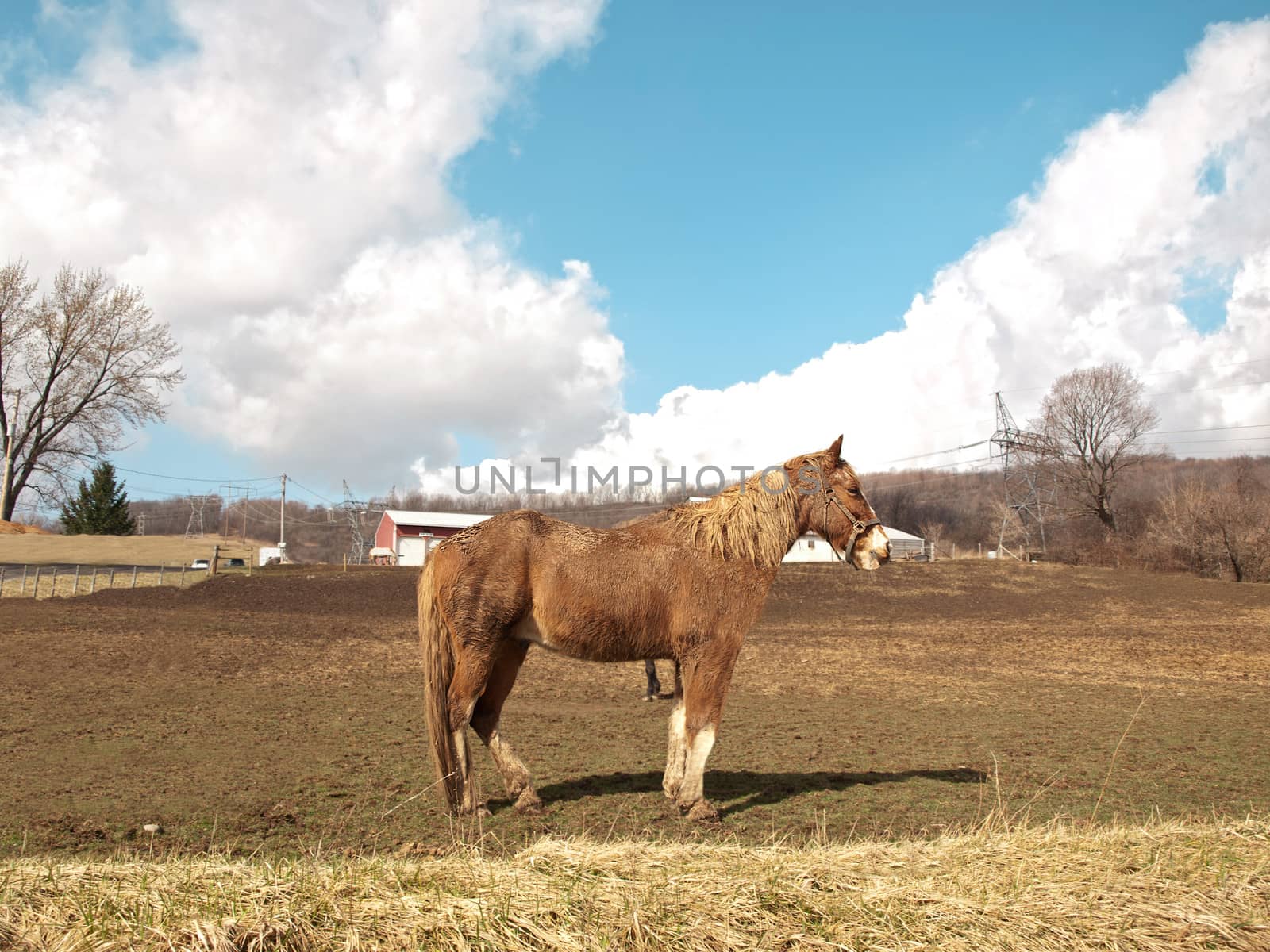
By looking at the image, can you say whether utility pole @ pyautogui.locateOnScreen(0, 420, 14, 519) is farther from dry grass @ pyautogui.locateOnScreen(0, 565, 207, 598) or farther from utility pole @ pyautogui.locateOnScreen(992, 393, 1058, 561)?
utility pole @ pyautogui.locateOnScreen(992, 393, 1058, 561)

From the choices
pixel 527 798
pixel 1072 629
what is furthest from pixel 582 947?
pixel 1072 629

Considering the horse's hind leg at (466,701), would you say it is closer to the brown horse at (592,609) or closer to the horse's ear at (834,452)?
the brown horse at (592,609)

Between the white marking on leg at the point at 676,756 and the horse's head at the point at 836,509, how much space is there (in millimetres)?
1759

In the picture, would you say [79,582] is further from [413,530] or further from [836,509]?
[413,530]

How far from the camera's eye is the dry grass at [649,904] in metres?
2.57

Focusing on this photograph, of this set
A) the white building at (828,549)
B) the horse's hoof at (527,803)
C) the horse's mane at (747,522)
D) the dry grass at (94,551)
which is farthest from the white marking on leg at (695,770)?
the white building at (828,549)

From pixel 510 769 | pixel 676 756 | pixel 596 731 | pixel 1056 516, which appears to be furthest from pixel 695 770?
pixel 1056 516

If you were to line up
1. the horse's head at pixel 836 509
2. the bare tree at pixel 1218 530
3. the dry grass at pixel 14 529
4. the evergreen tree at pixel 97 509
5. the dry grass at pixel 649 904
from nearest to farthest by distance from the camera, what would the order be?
the dry grass at pixel 649 904
the horse's head at pixel 836 509
the dry grass at pixel 14 529
the bare tree at pixel 1218 530
the evergreen tree at pixel 97 509

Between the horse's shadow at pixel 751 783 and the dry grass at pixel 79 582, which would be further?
the dry grass at pixel 79 582

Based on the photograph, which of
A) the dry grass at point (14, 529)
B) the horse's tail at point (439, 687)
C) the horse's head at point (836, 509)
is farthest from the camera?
the dry grass at point (14, 529)

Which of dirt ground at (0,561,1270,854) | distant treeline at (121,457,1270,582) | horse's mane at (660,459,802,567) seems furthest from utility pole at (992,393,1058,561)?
horse's mane at (660,459,802,567)

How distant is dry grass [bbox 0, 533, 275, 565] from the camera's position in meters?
36.3

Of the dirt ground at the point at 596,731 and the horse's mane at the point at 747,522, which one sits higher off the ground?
the horse's mane at the point at 747,522

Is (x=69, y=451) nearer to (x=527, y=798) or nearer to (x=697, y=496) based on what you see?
(x=697, y=496)
